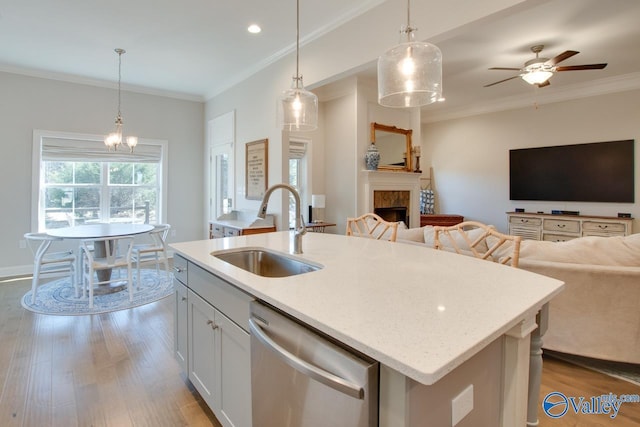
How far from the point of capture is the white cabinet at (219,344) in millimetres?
1418

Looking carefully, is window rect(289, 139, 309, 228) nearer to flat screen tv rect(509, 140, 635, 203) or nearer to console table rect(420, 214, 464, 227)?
console table rect(420, 214, 464, 227)

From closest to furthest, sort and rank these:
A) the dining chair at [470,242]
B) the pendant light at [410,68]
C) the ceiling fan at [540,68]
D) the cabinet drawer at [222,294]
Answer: the cabinet drawer at [222,294], the pendant light at [410,68], the dining chair at [470,242], the ceiling fan at [540,68]

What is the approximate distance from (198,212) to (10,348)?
3.87 m

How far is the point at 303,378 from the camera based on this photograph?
1.04 metres

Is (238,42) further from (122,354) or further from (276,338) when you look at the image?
(276,338)

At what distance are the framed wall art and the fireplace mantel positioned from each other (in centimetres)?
146

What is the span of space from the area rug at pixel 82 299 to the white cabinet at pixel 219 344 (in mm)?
2049

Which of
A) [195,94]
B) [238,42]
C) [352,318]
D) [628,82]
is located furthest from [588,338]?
[195,94]

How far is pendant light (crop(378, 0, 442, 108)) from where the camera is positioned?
68.5 inches

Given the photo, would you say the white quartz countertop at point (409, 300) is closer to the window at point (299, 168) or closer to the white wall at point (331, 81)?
the white wall at point (331, 81)

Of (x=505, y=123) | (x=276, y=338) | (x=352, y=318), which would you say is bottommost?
(x=276, y=338)

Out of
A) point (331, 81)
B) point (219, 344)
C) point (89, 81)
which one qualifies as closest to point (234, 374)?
point (219, 344)

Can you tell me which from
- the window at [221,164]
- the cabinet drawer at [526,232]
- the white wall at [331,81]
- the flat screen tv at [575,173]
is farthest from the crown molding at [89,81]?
the cabinet drawer at [526,232]

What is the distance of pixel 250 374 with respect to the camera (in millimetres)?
1360
